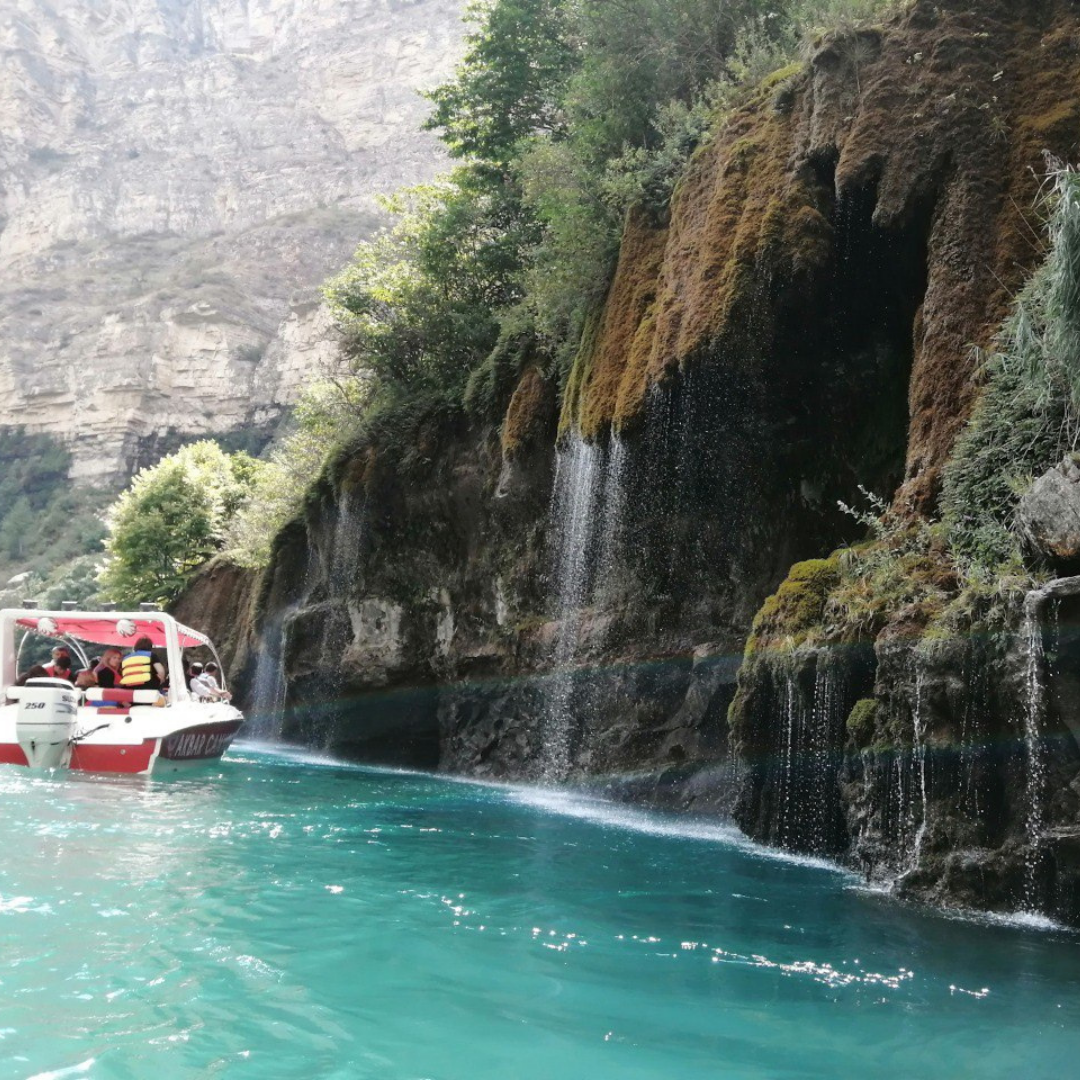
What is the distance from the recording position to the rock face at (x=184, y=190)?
7644 centimetres

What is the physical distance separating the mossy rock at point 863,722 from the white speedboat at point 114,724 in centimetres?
1082

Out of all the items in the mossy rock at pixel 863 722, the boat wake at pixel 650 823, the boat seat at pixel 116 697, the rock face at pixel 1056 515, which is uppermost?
the rock face at pixel 1056 515

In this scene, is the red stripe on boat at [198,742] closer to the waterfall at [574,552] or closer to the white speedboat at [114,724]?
the white speedboat at [114,724]

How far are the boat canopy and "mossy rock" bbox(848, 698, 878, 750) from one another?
12.7 m

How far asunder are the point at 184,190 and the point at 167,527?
6312 cm

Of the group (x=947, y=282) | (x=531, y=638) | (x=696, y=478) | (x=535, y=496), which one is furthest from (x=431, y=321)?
(x=947, y=282)

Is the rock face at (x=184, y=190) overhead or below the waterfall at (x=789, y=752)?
overhead

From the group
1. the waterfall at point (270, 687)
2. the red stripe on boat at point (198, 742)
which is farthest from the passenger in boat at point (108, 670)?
the waterfall at point (270, 687)

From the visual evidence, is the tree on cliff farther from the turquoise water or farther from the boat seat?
the turquoise water

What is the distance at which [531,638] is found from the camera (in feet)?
63.8

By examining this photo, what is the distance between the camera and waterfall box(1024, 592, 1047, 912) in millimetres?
7938

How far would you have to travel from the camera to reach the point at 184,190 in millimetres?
93250

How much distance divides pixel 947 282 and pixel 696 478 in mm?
4924

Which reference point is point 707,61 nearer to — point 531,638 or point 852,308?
point 852,308
